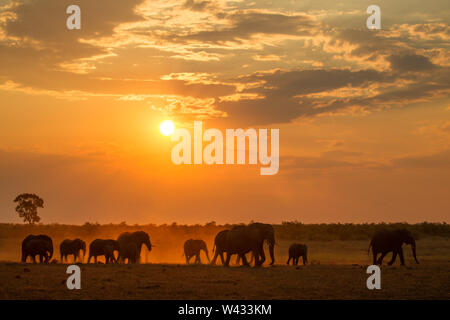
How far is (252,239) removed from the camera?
117 ft

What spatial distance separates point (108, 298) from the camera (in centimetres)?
2153

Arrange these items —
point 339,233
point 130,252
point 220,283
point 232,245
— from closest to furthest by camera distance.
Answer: point 220,283
point 232,245
point 130,252
point 339,233

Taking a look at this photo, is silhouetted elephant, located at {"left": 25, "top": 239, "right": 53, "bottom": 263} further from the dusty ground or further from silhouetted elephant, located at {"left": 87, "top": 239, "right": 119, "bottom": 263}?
the dusty ground

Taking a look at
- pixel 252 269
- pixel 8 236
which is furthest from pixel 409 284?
pixel 8 236

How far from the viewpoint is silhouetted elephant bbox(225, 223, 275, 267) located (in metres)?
35.4

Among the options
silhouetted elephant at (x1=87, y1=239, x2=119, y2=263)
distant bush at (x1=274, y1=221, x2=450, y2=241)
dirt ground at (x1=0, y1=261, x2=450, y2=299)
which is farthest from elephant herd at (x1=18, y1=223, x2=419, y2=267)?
distant bush at (x1=274, y1=221, x2=450, y2=241)

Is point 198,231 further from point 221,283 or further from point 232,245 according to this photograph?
point 221,283

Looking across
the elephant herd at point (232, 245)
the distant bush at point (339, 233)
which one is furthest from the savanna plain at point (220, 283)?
the distant bush at point (339, 233)

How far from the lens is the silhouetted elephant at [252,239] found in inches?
1395

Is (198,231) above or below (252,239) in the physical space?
above

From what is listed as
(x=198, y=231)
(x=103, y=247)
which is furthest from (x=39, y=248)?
(x=198, y=231)

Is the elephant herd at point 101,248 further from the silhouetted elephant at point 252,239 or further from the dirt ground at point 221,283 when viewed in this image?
the silhouetted elephant at point 252,239
